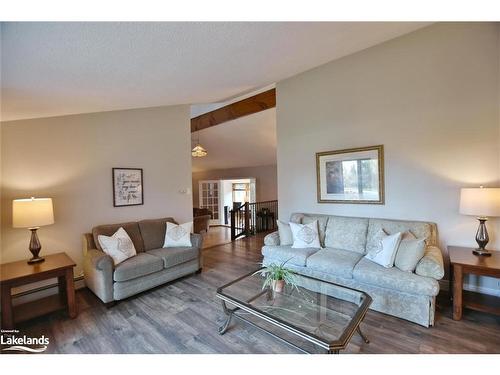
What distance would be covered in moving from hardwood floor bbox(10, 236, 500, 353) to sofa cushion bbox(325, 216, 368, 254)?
0.93 m

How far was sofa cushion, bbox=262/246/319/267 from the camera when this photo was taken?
3006 mm

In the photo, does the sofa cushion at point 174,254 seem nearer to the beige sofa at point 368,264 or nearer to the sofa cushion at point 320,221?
the beige sofa at point 368,264

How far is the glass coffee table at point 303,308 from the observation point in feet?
5.68

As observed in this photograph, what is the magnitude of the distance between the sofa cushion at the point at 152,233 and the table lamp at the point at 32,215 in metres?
1.15

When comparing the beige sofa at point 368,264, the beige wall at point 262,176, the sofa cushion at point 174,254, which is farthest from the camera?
the beige wall at point 262,176

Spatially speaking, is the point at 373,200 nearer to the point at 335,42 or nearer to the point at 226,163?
the point at 335,42

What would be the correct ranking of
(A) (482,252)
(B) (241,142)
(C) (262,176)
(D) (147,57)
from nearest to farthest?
1. (D) (147,57)
2. (A) (482,252)
3. (B) (241,142)
4. (C) (262,176)

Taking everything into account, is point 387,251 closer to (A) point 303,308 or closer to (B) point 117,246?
(A) point 303,308

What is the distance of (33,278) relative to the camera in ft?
7.27

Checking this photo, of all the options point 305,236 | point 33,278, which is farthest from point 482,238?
point 33,278

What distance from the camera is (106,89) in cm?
238

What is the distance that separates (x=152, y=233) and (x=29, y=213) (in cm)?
147

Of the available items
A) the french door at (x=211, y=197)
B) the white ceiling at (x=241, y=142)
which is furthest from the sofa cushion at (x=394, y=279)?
the french door at (x=211, y=197)
